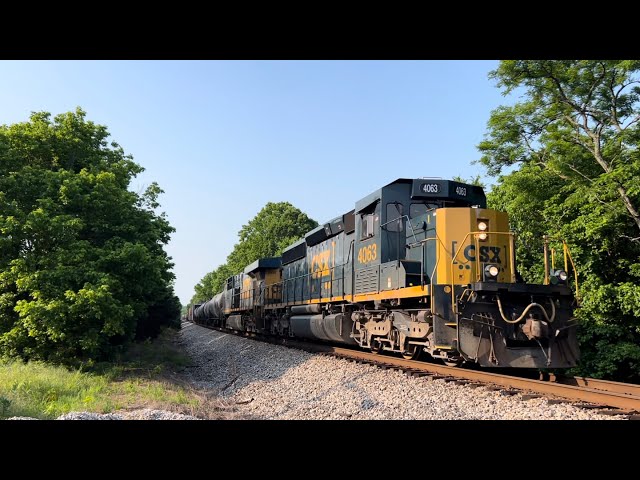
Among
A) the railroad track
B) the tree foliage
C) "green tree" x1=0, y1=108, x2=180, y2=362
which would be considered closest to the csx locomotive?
the railroad track

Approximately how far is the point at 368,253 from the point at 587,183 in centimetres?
707

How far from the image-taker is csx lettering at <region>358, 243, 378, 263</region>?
11.1m

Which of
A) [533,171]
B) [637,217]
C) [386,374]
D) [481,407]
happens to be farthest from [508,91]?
[481,407]

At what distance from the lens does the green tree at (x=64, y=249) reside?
10867mm

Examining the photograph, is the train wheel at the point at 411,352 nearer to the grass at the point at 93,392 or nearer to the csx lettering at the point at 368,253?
the csx lettering at the point at 368,253

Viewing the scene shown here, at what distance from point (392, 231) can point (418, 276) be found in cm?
154

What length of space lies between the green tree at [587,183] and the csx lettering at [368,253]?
18.8 feet

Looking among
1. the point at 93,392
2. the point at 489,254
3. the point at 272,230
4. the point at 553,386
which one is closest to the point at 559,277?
the point at 489,254

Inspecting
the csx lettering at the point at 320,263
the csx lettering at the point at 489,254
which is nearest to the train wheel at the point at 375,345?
the csx lettering at the point at 320,263

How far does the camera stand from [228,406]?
812 cm
